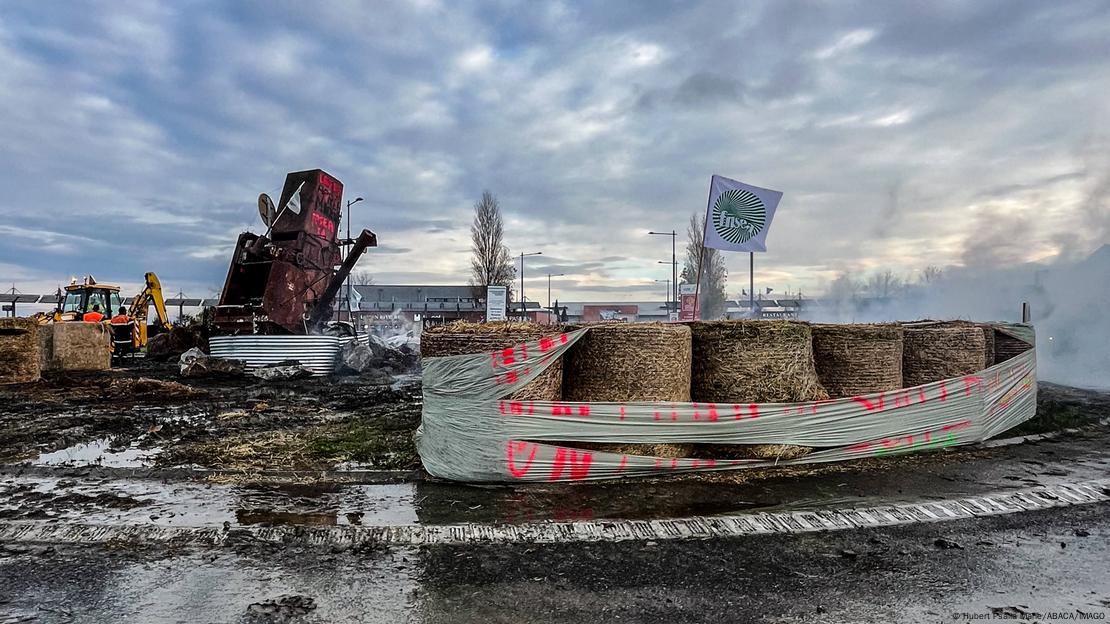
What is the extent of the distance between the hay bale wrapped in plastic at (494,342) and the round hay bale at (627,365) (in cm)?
20

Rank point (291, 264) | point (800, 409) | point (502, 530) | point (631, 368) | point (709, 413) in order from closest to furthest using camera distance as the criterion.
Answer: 1. point (502, 530)
2. point (631, 368)
3. point (709, 413)
4. point (800, 409)
5. point (291, 264)

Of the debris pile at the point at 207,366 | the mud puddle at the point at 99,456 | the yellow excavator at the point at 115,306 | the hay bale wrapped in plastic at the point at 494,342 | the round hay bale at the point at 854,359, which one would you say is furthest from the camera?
the yellow excavator at the point at 115,306

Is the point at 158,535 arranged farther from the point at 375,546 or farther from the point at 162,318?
the point at 162,318

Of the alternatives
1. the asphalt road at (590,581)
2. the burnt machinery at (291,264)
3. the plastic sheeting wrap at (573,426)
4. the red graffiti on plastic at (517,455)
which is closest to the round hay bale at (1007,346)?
the plastic sheeting wrap at (573,426)

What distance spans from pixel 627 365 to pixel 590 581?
2.50 m

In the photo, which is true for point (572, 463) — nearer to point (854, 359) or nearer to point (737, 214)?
point (854, 359)

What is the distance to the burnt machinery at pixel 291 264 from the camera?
17.0 metres

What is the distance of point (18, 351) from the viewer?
1420 centimetres

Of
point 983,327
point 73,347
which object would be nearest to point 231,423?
point 983,327

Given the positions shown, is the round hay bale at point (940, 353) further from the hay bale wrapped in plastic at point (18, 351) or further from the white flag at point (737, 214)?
the hay bale wrapped in plastic at point (18, 351)

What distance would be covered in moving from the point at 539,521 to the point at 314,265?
619 inches

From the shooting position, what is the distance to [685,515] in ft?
15.5

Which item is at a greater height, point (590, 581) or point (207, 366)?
point (207, 366)

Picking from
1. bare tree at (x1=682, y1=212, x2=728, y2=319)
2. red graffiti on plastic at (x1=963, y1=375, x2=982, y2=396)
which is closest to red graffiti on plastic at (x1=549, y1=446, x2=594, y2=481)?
red graffiti on plastic at (x1=963, y1=375, x2=982, y2=396)
